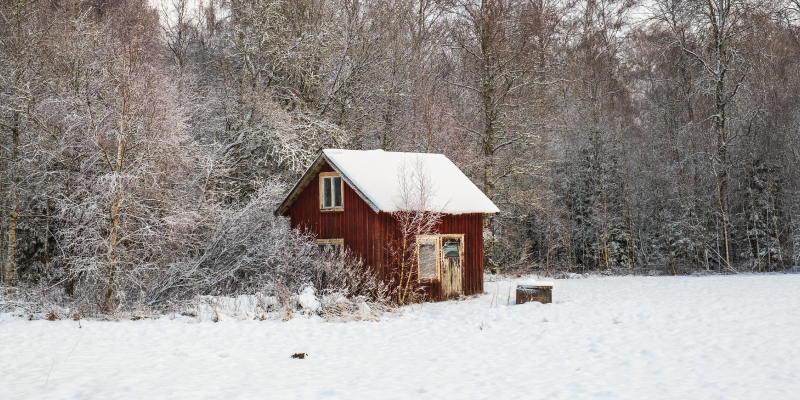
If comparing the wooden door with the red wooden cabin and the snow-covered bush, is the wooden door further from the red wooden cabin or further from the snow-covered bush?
the snow-covered bush

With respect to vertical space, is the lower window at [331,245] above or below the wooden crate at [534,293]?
above

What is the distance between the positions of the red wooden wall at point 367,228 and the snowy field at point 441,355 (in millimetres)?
1951

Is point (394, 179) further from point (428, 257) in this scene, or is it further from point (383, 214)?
point (428, 257)

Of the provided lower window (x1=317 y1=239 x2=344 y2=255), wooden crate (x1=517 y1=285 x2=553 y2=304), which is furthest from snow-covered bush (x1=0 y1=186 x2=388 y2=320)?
wooden crate (x1=517 y1=285 x2=553 y2=304)

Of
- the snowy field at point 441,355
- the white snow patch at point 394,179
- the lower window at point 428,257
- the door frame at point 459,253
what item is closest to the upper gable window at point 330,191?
the white snow patch at point 394,179

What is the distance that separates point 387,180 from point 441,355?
791 centimetres

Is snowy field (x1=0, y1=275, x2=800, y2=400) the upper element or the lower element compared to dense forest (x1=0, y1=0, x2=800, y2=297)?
lower

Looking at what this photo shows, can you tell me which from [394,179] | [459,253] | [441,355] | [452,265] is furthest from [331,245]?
[441,355]

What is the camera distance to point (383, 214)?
1709 centimetres

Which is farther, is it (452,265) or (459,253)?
(459,253)

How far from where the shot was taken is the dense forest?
57.2 feet

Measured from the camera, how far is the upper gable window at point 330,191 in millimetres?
18000

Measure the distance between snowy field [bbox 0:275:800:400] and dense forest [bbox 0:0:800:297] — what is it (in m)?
4.33

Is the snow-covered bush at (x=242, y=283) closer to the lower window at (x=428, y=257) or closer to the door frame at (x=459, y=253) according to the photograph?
the lower window at (x=428, y=257)
